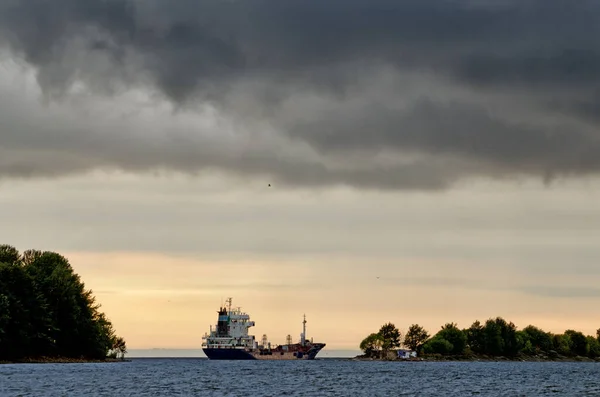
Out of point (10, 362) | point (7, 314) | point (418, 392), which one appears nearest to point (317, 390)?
point (418, 392)

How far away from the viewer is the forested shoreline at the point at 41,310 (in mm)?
170500

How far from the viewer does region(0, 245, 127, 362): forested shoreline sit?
17050 centimetres

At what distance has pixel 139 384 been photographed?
139125 mm

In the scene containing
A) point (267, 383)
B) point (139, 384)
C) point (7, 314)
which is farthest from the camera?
point (7, 314)

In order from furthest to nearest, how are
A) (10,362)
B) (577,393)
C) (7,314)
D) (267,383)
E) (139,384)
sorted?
1. (10,362)
2. (7,314)
3. (267,383)
4. (139,384)
5. (577,393)

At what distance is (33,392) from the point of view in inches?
4422

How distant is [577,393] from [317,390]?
34.4 meters

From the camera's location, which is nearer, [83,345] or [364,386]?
[364,386]

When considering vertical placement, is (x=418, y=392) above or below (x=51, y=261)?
below

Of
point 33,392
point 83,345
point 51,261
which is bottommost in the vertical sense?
point 33,392

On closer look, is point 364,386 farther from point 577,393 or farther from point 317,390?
point 577,393

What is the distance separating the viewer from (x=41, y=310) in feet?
580

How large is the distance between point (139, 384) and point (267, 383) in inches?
844

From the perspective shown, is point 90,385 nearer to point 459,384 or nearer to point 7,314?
point 7,314
